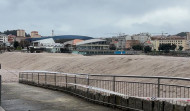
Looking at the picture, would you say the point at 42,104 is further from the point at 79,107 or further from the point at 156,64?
the point at 156,64

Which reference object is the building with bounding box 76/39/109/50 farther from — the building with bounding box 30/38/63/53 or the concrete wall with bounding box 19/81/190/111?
the concrete wall with bounding box 19/81/190/111

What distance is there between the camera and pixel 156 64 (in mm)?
24203

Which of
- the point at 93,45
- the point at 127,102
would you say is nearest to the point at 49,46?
the point at 93,45

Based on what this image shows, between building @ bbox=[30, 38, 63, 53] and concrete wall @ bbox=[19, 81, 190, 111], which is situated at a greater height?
building @ bbox=[30, 38, 63, 53]

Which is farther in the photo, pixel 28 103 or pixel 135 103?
pixel 28 103

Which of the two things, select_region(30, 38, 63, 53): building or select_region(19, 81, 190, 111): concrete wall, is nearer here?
select_region(19, 81, 190, 111): concrete wall

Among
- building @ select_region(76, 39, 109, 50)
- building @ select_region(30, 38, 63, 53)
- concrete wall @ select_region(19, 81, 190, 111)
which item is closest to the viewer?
concrete wall @ select_region(19, 81, 190, 111)

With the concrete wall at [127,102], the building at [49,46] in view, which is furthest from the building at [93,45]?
the concrete wall at [127,102]

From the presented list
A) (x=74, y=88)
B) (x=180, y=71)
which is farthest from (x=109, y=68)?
(x=74, y=88)

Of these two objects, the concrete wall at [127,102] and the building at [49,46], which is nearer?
the concrete wall at [127,102]

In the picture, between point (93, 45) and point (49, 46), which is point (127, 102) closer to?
point (49, 46)

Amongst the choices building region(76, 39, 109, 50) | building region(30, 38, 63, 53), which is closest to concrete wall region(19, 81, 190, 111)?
building region(30, 38, 63, 53)

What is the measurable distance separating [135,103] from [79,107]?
7.75 feet

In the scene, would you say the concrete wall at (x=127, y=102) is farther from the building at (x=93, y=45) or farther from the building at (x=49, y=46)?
the building at (x=93, y=45)
